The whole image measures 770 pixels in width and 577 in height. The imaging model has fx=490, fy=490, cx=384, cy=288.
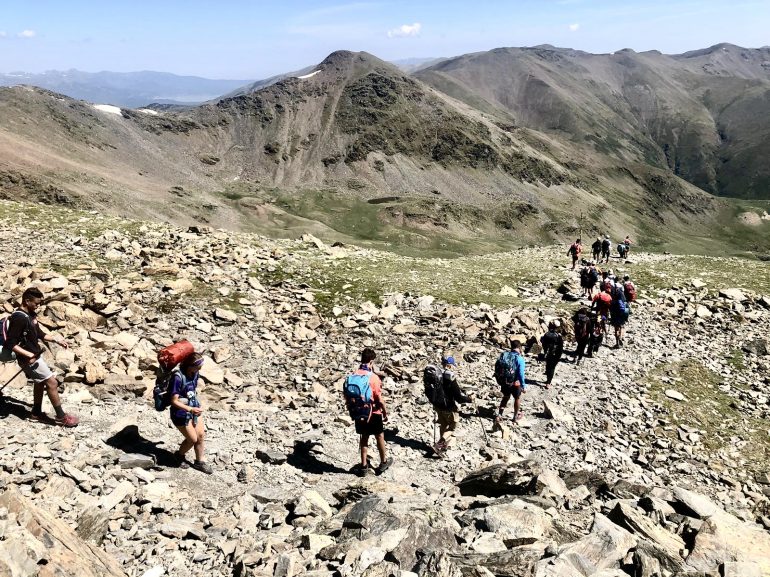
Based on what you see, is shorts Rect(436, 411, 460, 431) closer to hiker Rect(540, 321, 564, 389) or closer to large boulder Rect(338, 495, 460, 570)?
large boulder Rect(338, 495, 460, 570)

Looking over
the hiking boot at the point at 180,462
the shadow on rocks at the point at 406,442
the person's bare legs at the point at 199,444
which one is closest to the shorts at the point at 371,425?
the shadow on rocks at the point at 406,442

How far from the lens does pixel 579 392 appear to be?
60.0 ft

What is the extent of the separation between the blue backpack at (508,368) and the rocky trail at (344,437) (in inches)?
62.6

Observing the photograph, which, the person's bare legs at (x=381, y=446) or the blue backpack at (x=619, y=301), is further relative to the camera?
the blue backpack at (x=619, y=301)

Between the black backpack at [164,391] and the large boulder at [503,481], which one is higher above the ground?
the black backpack at [164,391]

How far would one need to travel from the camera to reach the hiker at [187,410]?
10.1 m

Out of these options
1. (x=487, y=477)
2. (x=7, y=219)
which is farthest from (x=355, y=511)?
(x=7, y=219)

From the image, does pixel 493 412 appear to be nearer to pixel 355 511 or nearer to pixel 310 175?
pixel 355 511

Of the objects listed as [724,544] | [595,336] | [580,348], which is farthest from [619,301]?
[724,544]

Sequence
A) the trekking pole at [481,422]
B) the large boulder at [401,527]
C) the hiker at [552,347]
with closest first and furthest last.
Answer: the large boulder at [401,527] → the trekking pole at [481,422] → the hiker at [552,347]

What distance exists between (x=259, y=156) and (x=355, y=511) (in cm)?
19536

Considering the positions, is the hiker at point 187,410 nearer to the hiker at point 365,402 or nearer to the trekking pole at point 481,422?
the hiker at point 365,402

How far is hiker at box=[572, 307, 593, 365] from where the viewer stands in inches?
787

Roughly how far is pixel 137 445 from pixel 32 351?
121 inches
